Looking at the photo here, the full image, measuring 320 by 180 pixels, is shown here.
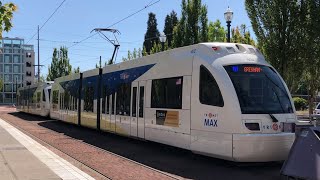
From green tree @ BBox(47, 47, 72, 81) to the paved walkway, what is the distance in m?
69.9

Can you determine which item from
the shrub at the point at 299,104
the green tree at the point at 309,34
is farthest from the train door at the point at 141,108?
the shrub at the point at 299,104

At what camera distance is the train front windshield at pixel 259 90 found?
11312 mm

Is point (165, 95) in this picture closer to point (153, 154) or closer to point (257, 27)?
point (153, 154)

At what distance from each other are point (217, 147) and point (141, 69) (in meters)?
5.86

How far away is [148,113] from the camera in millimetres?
15516

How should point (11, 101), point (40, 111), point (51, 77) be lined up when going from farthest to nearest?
point (11, 101) < point (51, 77) < point (40, 111)

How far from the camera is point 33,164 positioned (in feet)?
40.3

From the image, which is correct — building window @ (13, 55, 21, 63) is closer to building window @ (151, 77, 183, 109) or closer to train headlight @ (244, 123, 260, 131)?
building window @ (151, 77, 183, 109)

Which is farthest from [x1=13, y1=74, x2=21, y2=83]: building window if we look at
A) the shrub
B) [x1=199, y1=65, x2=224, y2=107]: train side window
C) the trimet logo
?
the trimet logo

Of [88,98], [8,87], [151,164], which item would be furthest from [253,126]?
[8,87]

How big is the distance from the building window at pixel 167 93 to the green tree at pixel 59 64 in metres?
71.9

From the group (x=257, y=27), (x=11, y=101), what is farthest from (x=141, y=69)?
(x=11, y=101)

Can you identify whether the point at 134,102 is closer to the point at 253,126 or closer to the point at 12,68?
the point at 253,126

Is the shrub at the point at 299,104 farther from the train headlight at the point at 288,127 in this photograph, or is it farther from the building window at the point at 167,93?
the train headlight at the point at 288,127
